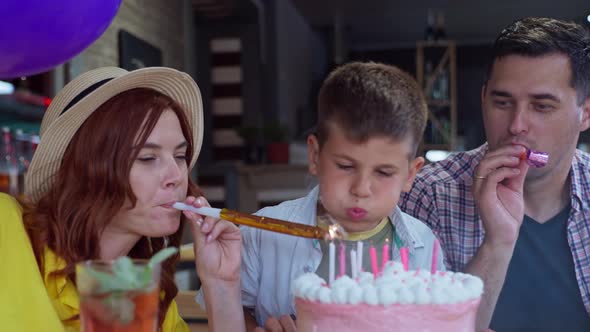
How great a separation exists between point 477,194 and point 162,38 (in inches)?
121

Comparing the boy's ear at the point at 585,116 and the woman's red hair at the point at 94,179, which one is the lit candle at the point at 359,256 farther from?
the boy's ear at the point at 585,116

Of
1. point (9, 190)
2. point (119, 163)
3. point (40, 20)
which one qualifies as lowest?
point (9, 190)

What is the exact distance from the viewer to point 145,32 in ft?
10.7

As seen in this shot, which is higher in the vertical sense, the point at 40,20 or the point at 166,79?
the point at 40,20

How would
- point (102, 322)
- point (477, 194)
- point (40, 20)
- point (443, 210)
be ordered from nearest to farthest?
point (102, 322) → point (40, 20) → point (477, 194) → point (443, 210)

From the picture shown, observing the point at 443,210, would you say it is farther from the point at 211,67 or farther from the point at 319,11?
the point at 319,11

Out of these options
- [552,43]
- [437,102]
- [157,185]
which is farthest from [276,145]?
[157,185]

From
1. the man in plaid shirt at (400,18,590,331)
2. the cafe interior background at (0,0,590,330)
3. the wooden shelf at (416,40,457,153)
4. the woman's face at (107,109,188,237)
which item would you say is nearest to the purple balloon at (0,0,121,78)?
the woman's face at (107,109,188,237)

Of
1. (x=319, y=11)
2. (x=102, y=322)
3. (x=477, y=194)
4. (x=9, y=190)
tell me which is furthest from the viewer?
(x=319, y=11)

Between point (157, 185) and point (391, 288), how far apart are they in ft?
1.89

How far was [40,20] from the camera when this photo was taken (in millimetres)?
1275

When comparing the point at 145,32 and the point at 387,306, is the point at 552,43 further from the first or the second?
the point at 145,32

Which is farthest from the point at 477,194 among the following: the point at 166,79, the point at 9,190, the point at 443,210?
the point at 9,190

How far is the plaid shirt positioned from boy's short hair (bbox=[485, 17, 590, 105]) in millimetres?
316
